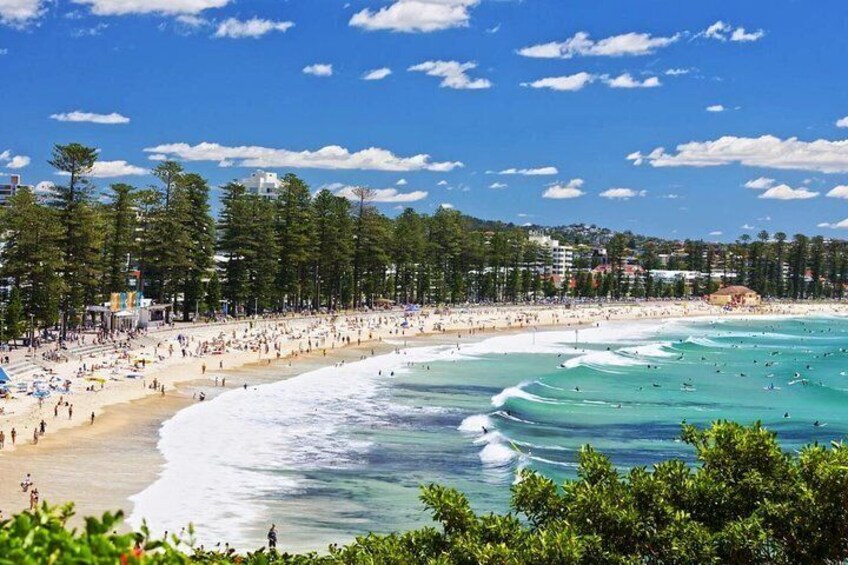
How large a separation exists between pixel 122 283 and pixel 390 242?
1475 inches

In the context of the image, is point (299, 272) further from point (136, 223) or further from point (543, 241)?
point (543, 241)

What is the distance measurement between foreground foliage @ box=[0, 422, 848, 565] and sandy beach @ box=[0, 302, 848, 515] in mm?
14502

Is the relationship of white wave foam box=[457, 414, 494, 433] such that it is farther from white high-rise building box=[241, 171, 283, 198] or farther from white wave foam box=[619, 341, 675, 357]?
white high-rise building box=[241, 171, 283, 198]

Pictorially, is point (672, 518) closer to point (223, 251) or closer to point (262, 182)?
point (223, 251)

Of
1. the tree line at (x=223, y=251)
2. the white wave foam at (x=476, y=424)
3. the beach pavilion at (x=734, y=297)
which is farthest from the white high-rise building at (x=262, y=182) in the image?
the white wave foam at (x=476, y=424)

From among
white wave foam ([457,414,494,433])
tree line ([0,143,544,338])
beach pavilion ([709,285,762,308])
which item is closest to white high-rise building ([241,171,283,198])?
tree line ([0,143,544,338])

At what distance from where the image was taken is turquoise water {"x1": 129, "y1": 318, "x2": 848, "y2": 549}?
991 inches

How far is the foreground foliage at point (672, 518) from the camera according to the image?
1034cm

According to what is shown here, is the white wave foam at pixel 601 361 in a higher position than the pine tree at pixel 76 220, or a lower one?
lower

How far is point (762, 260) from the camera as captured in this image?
172 meters

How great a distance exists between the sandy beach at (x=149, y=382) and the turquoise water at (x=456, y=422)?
149 cm

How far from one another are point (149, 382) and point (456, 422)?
1655 cm

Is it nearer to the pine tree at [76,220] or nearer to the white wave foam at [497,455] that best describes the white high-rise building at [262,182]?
the pine tree at [76,220]

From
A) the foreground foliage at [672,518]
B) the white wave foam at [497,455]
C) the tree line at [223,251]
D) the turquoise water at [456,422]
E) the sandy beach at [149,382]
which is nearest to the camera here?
the foreground foliage at [672,518]
